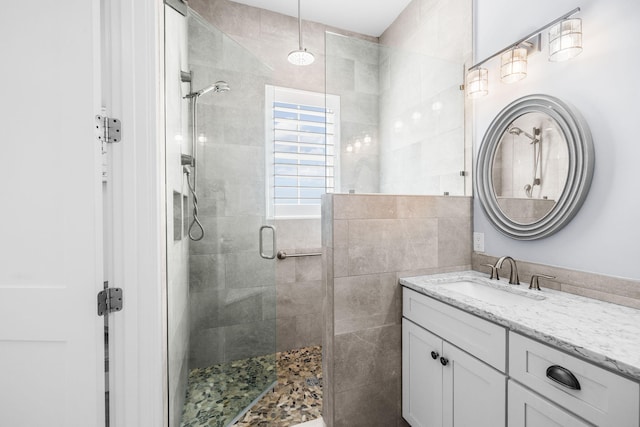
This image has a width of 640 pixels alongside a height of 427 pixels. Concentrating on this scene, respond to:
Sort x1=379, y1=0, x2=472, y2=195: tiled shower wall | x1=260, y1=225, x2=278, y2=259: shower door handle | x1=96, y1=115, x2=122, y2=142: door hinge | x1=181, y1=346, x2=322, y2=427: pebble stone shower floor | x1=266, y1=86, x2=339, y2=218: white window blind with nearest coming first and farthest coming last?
x1=96, y1=115, x2=122, y2=142: door hinge < x1=181, y1=346, x2=322, y2=427: pebble stone shower floor < x1=379, y1=0, x2=472, y2=195: tiled shower wall < x1=260, y1=225, x2=278, y2=259: shower door handle < x1=266, y1=86, x2=339, y2=218: white window blind

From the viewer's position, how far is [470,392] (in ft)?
3.92

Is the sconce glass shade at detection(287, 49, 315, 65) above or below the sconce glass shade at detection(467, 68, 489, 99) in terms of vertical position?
above

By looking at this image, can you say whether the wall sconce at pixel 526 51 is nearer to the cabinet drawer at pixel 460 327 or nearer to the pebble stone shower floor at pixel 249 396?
the cabinet drawer at pixel 460 327

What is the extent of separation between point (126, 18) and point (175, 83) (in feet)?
1.25

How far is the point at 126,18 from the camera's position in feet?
3.28

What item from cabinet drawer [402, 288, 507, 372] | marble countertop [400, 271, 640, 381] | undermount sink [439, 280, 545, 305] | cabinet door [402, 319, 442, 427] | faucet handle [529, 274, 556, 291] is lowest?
cabinet door [402, 319, 442, 427]

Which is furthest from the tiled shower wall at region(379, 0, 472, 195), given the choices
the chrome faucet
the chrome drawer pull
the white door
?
the white door

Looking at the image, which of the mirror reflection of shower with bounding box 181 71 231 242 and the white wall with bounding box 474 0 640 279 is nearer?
the white wall with bounding box 474 0 640 279

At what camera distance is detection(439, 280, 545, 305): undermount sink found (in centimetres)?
134

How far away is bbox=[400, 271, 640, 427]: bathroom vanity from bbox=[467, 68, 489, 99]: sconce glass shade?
1.13m

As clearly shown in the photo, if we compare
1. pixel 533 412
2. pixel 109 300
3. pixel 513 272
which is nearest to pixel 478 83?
pixel 513 272

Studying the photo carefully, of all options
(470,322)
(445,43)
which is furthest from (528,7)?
(470,322)

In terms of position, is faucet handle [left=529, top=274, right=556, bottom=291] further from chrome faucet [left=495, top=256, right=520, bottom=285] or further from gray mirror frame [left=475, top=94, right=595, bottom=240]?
gray mirror frame [left=475, top=94, right=595, bottom=240]

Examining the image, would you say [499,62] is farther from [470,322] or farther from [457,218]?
[470,322]
